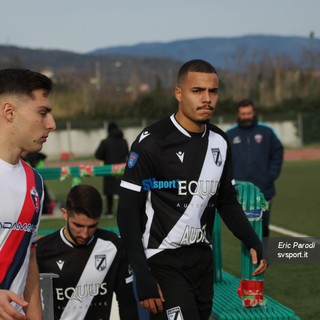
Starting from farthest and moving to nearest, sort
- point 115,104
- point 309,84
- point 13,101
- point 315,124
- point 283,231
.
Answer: point 309,84, point 115,104, point 315,124, point 283,231, point 13,101

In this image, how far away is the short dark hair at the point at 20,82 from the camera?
2.58 m

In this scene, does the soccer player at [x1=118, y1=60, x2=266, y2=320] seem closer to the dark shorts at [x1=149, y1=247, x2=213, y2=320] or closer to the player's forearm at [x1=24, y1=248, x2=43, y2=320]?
the dark shorts at [x1=149, y1=247, x2=213, y2=320]

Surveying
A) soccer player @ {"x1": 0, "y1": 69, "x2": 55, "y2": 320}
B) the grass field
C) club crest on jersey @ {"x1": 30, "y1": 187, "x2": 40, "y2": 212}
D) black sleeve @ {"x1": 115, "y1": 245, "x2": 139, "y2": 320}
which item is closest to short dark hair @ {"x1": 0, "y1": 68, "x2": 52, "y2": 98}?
soccer player @ {"x1": 0, "y1": 69, "x2": 55, "y2": 320}

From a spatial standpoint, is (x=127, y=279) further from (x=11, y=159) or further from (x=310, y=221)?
(x=310, y=221)

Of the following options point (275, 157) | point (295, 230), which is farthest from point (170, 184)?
point (295, 230)

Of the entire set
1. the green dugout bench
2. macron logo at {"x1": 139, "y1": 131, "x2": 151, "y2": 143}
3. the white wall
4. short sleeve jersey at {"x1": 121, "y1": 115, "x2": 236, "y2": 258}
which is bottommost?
the white wall

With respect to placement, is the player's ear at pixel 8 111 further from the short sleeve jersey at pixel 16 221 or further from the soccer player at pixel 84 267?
the soccer player at pixel 84 267

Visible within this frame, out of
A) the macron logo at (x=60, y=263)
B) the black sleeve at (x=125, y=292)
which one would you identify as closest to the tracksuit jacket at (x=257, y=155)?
the black sleeve at (x=125, y=292)

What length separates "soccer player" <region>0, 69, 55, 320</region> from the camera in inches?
101

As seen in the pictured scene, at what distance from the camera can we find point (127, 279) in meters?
4.19

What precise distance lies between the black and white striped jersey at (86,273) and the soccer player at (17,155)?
1520 millimetres

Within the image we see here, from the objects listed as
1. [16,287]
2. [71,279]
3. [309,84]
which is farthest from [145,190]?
[309,84]

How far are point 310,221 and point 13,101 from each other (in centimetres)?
948

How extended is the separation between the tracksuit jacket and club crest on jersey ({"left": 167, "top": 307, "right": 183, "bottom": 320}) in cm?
461
